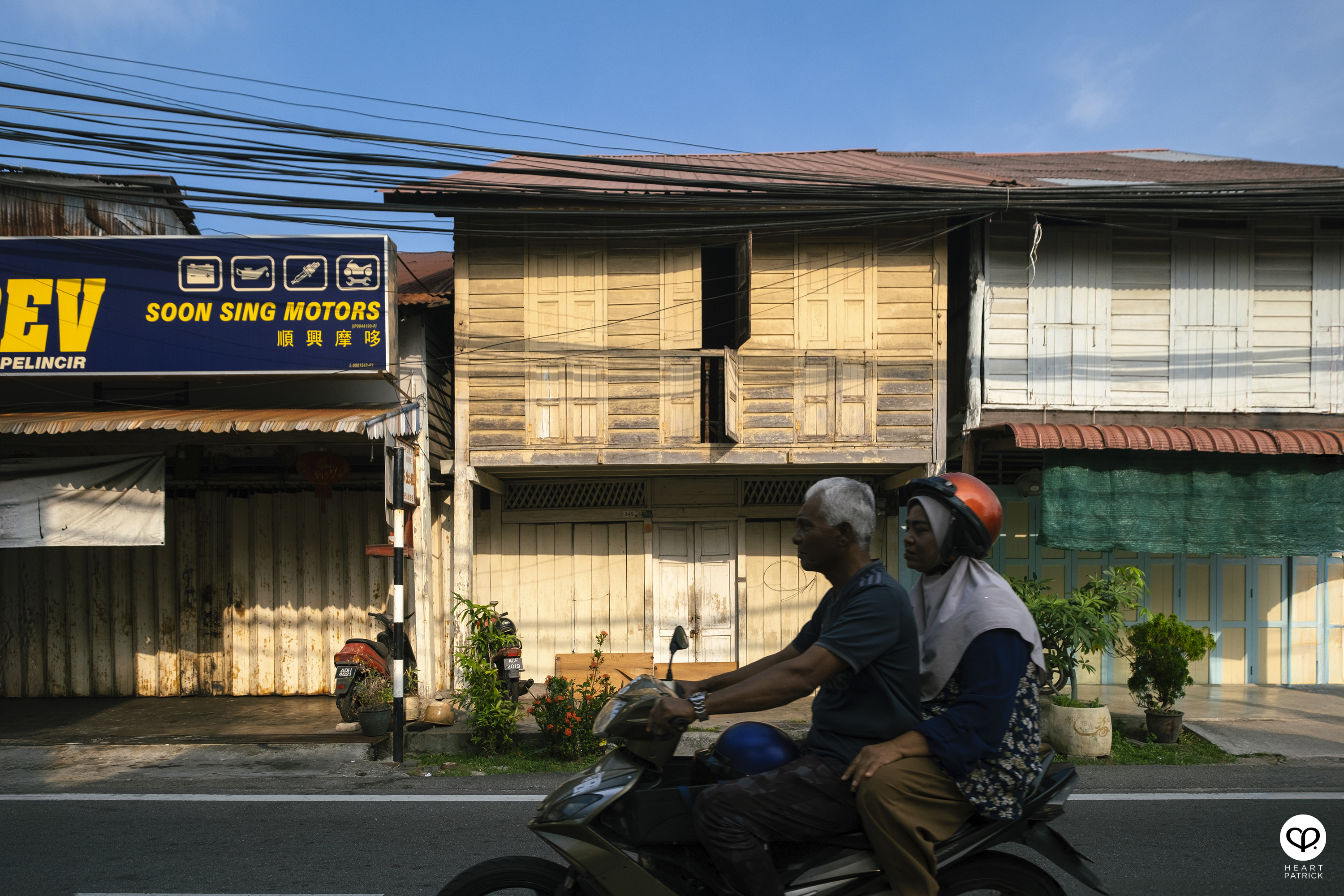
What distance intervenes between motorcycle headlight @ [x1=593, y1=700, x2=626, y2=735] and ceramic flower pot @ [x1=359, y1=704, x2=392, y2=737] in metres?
6.09

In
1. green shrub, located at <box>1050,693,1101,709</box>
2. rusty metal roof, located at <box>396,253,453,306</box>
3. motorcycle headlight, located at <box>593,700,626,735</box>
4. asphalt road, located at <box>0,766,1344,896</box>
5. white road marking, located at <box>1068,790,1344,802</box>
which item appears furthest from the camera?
rusty metal roof, located at <box>396,253,453,306</box>

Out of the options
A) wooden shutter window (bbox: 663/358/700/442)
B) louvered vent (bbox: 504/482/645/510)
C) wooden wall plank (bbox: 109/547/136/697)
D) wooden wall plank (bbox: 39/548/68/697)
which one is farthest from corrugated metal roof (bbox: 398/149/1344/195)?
wooden wall plank (bbox: 39/548/68/697)

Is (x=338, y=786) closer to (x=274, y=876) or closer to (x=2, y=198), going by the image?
(x=274, y=876)

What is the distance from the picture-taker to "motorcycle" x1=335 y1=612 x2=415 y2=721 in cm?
807

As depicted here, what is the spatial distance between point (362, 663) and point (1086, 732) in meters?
6.70

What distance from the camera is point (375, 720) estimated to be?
7938 mm

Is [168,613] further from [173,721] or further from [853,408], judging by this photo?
[853,408]

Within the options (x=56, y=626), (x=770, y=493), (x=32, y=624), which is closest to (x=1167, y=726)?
(x=770, y=493)

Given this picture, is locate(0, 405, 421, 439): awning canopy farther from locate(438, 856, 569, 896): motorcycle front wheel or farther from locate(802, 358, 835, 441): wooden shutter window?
locate(438, 856, 569, 896): motorcycle front wheel

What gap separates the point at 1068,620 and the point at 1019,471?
10.7 ft

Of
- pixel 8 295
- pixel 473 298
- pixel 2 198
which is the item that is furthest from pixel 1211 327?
pixel 2 198

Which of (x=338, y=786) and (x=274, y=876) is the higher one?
(x=274, y=876)

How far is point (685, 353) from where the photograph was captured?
930 centimetres

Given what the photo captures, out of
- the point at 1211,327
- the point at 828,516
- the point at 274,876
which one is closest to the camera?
the point at 828,516
